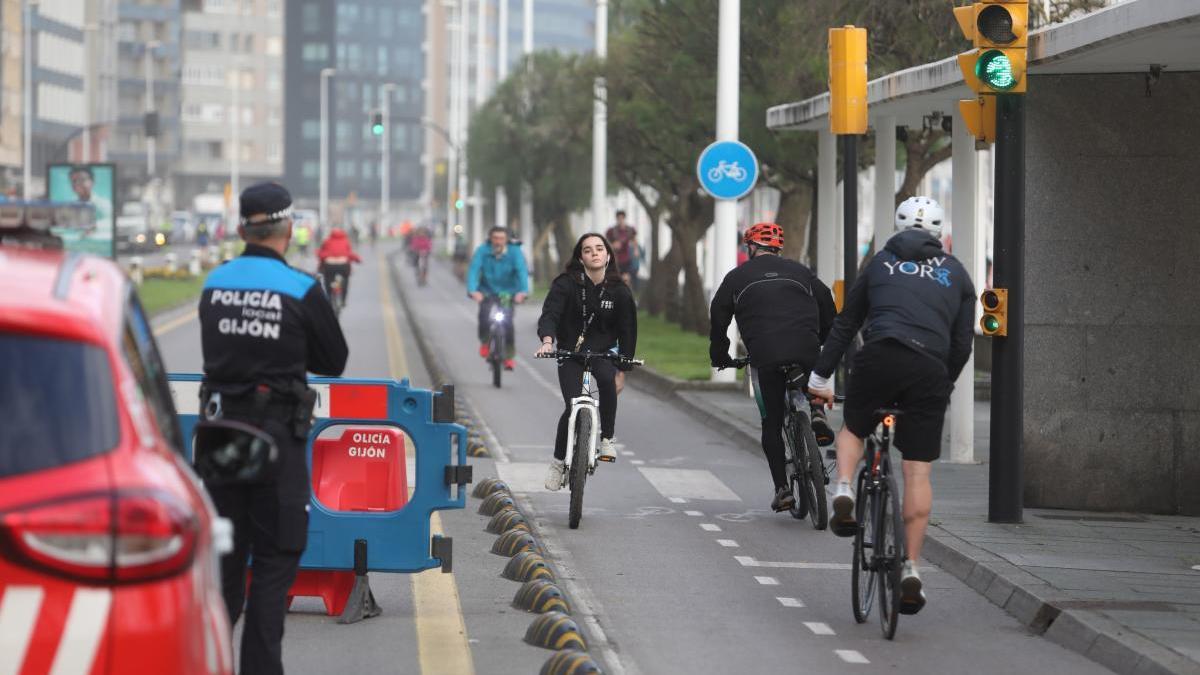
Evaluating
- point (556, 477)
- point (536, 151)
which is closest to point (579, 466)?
point (556, 477)

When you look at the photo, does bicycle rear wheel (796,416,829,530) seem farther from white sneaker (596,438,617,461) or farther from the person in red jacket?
the person in red jacket

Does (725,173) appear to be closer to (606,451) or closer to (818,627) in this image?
(606,451)

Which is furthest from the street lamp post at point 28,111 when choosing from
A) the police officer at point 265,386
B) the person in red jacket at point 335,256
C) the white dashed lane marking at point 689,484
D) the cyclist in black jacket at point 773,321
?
the police officer at point 265,386

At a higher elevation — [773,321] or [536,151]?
[536,151]

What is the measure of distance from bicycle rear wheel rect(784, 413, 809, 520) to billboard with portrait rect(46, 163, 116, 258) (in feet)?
115

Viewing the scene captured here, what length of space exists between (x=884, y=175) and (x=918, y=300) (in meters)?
10.3

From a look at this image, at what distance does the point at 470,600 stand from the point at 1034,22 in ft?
42.6

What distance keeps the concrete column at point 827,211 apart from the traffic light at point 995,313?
29.8 ft

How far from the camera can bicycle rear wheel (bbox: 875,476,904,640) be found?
8.84 meters

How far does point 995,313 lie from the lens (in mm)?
12266

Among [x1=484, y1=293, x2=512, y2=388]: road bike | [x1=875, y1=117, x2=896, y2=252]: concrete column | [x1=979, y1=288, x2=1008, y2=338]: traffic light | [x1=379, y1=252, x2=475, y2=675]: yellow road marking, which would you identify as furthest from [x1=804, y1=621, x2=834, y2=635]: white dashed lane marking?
[x1=484, y1=293, x2=512, y2=388]: road bike

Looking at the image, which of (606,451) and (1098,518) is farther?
(606,451)

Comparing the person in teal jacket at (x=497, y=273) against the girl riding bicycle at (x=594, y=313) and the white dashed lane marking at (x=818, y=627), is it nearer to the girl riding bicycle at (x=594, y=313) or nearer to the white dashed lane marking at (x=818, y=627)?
the girl riding bicycle at (x=594, y=313)

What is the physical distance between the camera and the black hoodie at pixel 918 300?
30.1ft
